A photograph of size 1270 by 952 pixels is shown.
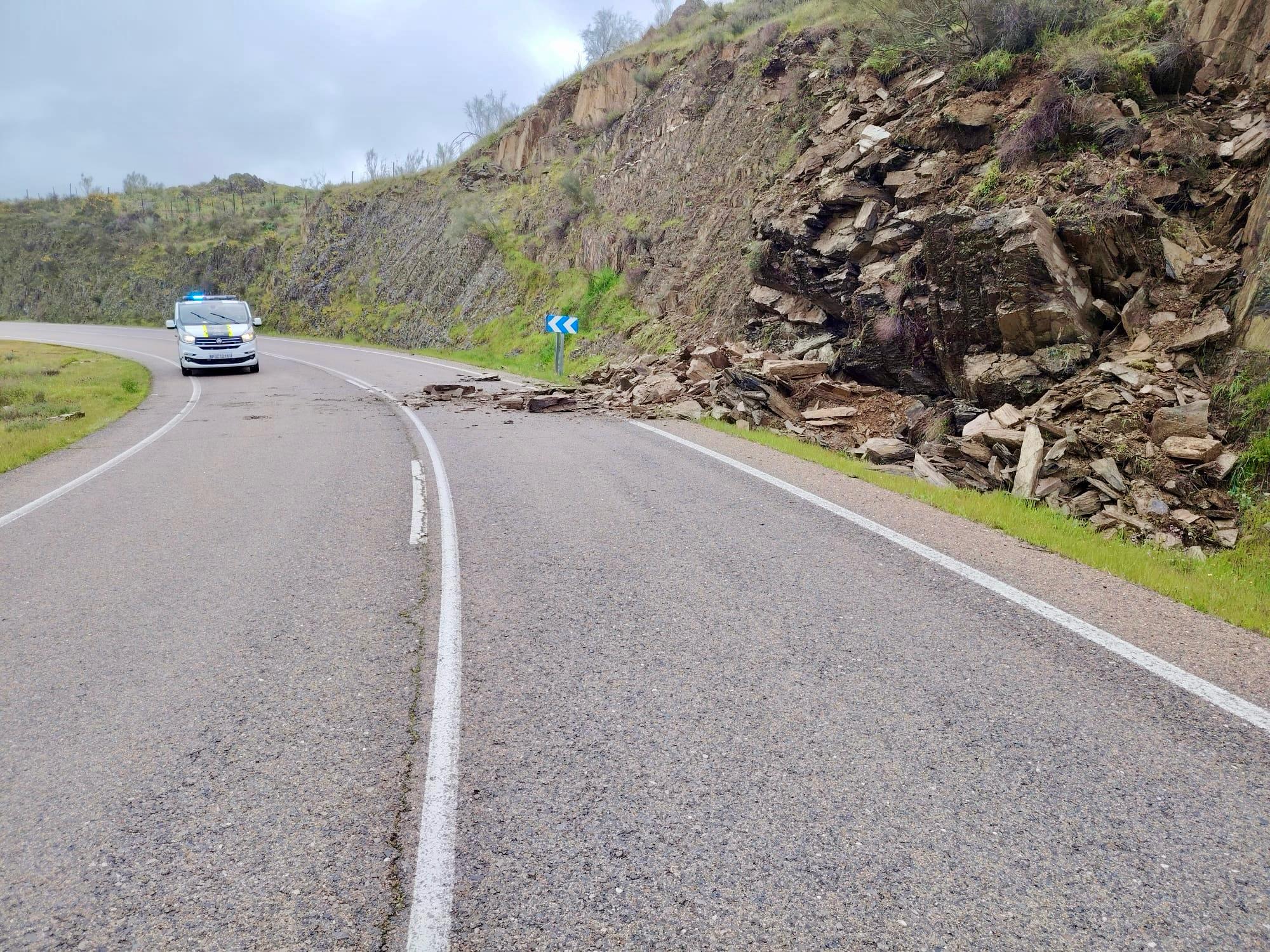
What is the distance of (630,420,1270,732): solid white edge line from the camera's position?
3.56m

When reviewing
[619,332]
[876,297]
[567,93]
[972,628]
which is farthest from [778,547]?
[567,93]

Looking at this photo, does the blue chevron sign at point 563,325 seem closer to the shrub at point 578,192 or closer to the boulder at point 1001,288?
the boulder at point 1001,288

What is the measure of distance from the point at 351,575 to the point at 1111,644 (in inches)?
197

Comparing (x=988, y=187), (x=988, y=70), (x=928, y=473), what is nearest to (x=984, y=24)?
(x=988, y=70)

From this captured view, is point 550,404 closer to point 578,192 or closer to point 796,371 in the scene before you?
point 796,371

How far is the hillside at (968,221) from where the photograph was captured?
7.94 metres

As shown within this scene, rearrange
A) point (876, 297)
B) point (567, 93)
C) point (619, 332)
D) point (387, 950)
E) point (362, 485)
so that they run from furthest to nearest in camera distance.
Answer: point (567, 93) < point (619, 332) < point (876, 297) < point (362, 485) < point (387, 950)

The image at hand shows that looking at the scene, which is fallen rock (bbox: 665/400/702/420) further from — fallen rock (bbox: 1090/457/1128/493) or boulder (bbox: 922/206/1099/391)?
fallen rock (bbox: 1090/457/1128/493)

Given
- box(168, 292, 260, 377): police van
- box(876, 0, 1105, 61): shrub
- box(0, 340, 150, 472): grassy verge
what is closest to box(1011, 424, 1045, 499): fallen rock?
box(876, 0, 1105, 61): shrub

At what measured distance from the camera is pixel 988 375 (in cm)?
979

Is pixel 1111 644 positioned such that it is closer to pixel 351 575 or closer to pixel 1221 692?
pixel 1221 692

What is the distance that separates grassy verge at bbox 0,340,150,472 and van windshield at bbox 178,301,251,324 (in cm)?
228

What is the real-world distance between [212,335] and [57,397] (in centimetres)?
513

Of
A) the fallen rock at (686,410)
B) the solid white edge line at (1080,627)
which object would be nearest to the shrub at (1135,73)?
the fallen rock at (686,410)
